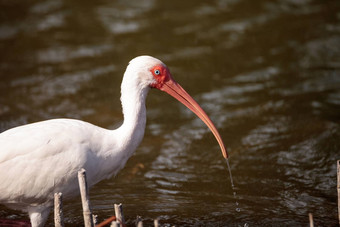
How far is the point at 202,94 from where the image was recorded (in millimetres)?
12430

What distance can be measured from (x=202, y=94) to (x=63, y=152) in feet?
20.0

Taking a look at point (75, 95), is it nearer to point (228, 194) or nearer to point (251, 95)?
point (251, 95)

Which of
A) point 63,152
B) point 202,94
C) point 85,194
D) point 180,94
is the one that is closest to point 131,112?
point 180,94

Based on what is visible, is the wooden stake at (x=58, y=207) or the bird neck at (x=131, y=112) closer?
the wooden stake at (x=58, y=207)

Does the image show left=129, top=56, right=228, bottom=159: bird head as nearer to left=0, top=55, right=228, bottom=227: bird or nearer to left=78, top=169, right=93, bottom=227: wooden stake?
left=0, top=55, right=228, bottom=227: bird

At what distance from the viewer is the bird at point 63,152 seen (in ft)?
21.8

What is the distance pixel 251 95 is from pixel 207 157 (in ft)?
8.68

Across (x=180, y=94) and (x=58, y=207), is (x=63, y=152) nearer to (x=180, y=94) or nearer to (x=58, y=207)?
(x=58, y=207)

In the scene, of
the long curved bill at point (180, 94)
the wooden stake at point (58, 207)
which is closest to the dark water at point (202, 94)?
the long curved bill at point (180, 94)

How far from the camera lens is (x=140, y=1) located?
55.9ft

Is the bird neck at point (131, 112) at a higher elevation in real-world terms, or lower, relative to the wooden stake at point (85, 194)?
higher

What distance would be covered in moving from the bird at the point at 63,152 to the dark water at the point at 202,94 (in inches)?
44.7

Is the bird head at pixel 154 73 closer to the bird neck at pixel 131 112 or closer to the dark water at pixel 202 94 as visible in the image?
the bird neck at pixel 131 112

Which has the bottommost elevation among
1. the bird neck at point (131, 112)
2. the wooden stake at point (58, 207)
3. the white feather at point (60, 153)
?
the wooden stake at point (58, 207)
